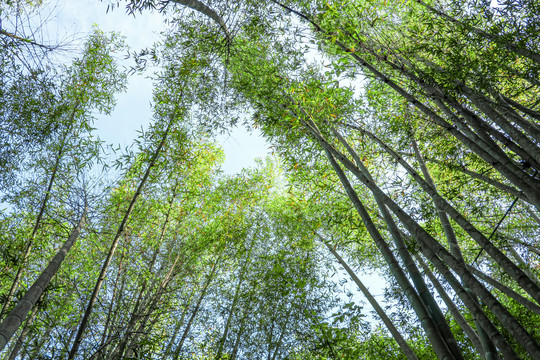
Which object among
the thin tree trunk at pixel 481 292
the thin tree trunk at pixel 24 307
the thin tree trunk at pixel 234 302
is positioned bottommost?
the thin tree trunk at pixel 24 307

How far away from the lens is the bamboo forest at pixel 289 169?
250cm

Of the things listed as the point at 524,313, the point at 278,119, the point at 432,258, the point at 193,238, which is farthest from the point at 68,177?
the point at 524,313

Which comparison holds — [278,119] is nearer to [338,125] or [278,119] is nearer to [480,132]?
[338,125]

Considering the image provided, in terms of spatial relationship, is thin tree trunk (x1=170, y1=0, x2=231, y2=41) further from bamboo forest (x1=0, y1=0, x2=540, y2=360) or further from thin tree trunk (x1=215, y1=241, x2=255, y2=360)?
thin tree trunk (x1=215, y1=241, x2=255, y2=360)

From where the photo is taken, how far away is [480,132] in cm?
258

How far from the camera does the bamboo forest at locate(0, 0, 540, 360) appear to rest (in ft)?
8.21

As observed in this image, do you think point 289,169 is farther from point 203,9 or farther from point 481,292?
point 481,292

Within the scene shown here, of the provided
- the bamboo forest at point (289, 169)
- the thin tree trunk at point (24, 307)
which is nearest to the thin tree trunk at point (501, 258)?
the bamboo forest at point (289, 169)

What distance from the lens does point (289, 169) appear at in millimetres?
4633

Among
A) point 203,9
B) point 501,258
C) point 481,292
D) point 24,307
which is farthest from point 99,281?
point 501,258

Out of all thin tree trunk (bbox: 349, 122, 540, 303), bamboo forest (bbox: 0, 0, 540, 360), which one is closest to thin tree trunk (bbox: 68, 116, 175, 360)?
bamboo forest (bbox: 0, 0, 540, 360)

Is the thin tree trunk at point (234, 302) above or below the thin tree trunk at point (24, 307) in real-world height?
above

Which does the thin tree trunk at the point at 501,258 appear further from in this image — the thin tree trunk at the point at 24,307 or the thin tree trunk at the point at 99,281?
the thin tree trunk at the point at 24,307

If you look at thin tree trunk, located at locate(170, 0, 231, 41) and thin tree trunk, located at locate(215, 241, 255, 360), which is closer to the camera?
thin tree trunk, located at locate(170, 0, 231, 41)
